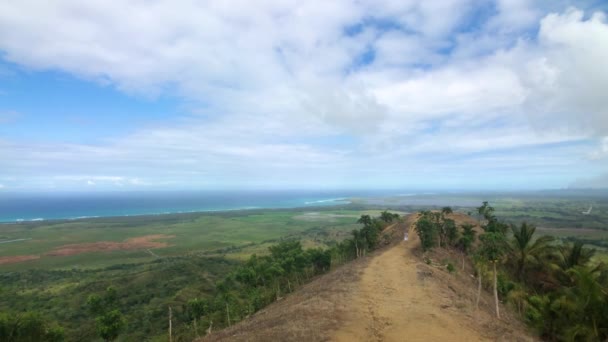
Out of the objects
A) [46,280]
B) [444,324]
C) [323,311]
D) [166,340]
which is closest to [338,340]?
[323,311]

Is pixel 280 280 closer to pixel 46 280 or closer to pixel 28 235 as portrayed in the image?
pixel 46 280

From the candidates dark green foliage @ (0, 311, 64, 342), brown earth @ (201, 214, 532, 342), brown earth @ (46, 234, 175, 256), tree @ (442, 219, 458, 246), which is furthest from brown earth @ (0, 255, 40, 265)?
tree @ (442, 219, 458, 246)

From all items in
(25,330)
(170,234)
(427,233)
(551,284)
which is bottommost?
(170,234)

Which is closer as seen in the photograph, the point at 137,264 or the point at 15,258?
the point at 137,264

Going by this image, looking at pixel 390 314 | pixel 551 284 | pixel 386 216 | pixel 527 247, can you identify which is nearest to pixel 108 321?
pixel 390 314

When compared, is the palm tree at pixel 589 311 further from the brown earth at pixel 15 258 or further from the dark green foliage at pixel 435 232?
the brown earth at pixel 15 258

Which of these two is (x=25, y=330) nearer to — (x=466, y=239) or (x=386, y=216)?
(x=466, y=239)
